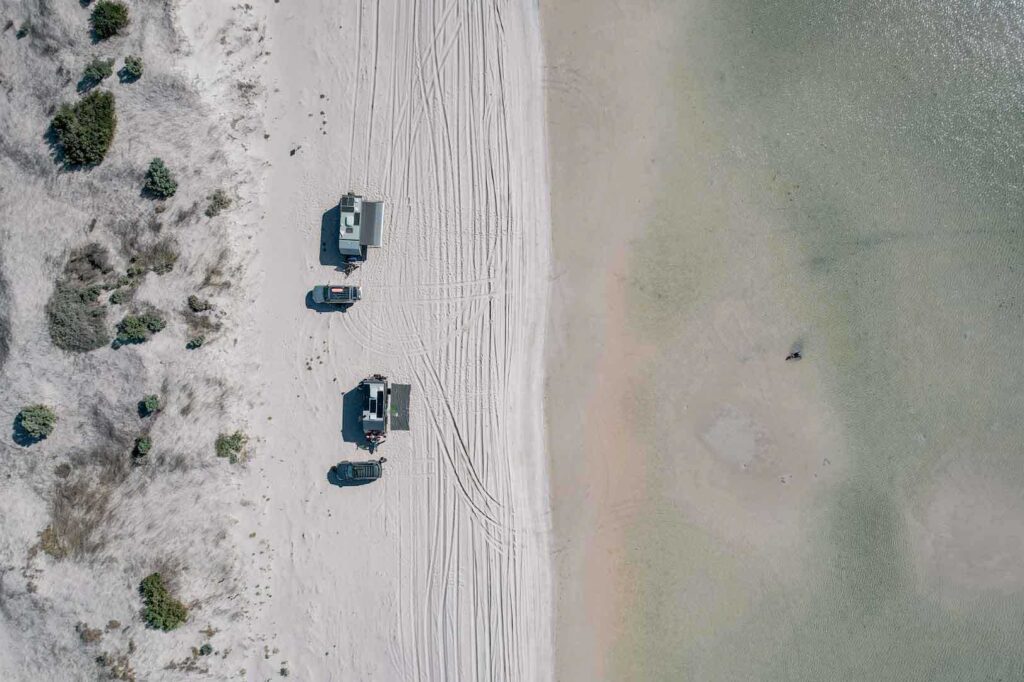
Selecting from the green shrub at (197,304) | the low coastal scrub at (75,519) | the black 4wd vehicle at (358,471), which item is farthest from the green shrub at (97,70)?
the black 4wd vehicle at (358,471)

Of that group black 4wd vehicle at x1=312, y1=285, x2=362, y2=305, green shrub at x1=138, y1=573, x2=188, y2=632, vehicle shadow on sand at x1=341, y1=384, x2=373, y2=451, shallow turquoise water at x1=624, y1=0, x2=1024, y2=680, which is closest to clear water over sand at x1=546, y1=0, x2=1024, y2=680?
shallow turquoise water at x1=624, y1=0, x2=1024, y2=680

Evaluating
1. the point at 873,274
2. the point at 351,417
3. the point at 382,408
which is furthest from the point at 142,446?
the point at 873,274

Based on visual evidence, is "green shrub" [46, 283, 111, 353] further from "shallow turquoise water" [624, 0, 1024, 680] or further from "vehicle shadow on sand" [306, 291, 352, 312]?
"shallow turquoise water" [624, 0, 1024, 680]

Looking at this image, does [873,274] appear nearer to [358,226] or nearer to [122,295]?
[358,226]

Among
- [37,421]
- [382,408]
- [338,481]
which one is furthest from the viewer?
[338,481]

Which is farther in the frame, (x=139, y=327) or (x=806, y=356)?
(x=806, y=356)

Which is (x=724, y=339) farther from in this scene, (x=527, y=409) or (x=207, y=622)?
(x=207, y=622)

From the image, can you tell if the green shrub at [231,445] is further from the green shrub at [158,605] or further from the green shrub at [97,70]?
the green shrub at [97,70]
